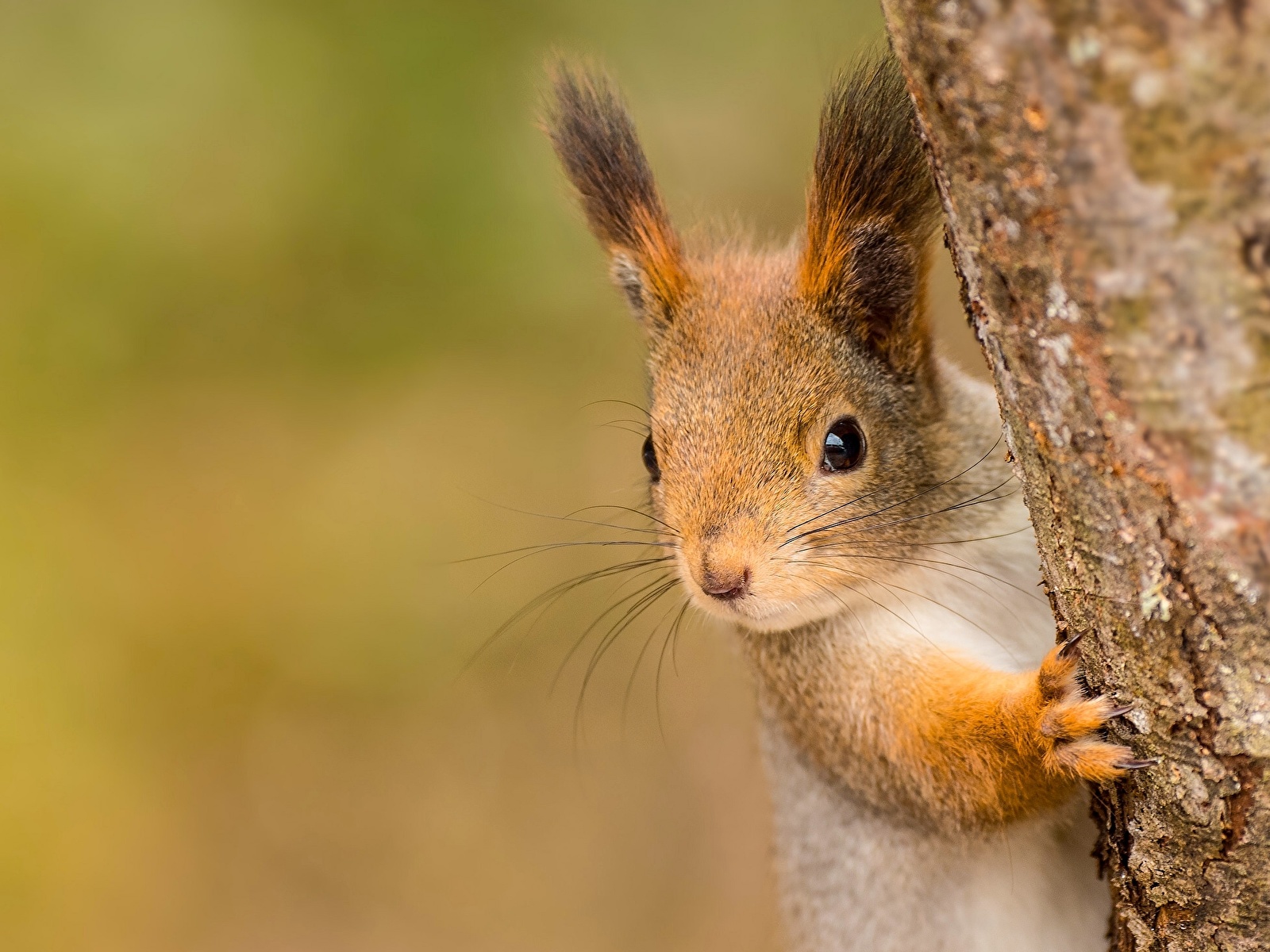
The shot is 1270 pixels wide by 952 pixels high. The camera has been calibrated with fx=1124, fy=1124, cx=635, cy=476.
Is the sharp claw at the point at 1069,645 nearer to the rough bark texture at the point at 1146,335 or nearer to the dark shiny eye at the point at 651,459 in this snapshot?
the rough bark texture at the point at 1146,335

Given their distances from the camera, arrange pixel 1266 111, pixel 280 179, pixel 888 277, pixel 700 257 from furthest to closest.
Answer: pixel 280 179, pixel 700 257, pixel 888 277, pixel 1266 111

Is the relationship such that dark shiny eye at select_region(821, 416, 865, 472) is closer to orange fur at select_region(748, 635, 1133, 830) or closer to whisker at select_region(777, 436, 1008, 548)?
whisker at select_region(777, 436, 1008, 548)

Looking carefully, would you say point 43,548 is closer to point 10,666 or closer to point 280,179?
point 10,666

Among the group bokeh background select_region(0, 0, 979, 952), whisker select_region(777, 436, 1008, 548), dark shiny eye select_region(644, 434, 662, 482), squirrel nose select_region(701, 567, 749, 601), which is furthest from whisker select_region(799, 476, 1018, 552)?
bokeh background select_region(0, 0, 979, 952)

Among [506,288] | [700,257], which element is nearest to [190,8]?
[506,288]

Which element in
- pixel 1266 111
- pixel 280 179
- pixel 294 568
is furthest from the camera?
pixel 294 568

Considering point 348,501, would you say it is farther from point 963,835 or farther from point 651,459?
point 963,835

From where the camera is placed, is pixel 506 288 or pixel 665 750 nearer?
pixel 506 288

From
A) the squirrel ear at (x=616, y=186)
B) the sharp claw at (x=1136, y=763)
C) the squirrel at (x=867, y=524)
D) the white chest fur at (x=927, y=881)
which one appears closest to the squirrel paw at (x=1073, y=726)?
the sharp claw at (x=1136, y=763)
